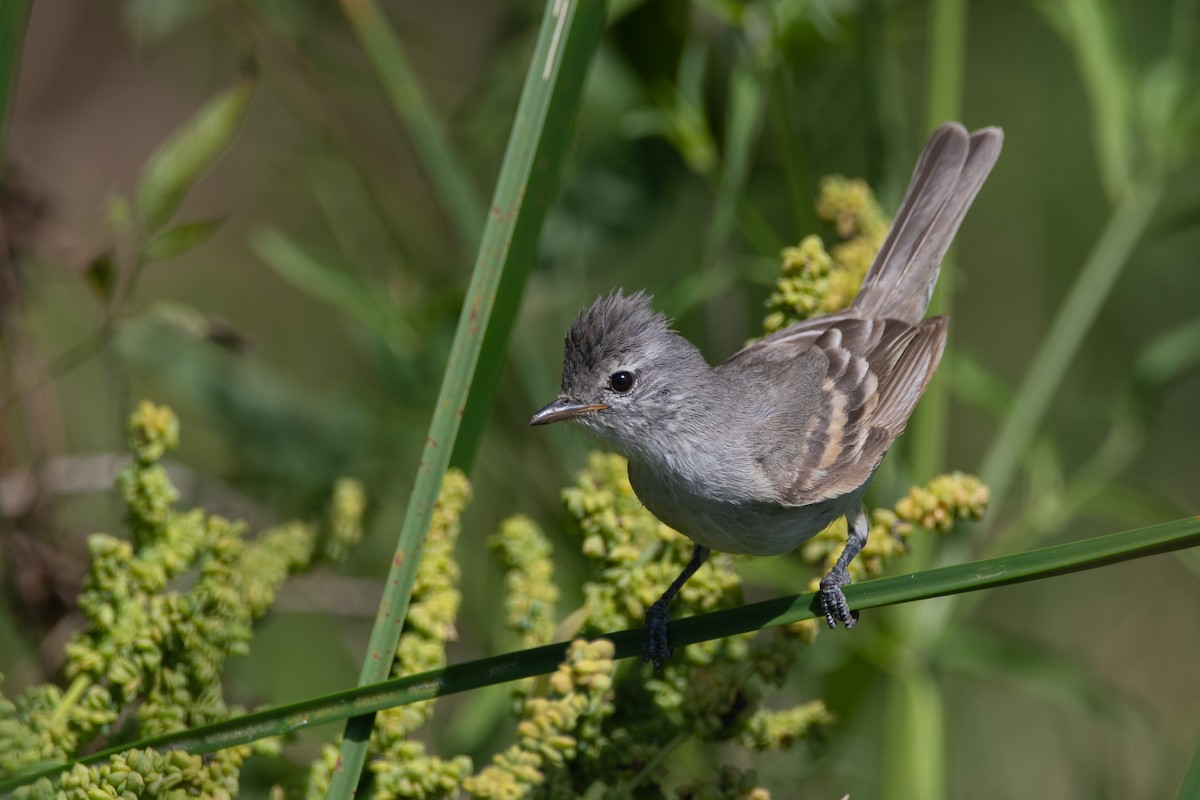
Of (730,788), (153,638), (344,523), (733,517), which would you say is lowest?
(730,788)

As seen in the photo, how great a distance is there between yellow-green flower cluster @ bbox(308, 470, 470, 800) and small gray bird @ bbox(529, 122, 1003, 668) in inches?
17.4

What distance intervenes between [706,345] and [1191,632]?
8.65 ft

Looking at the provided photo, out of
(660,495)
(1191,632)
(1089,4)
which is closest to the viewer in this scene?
(660,495)

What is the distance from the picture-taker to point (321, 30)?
13.6ft

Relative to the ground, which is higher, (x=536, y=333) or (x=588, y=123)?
(x=588, y=123)

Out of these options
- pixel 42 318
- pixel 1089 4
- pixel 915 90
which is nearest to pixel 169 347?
pixel 42 318

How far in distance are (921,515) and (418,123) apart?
191 centimetres

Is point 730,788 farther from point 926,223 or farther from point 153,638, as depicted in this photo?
point 926,223

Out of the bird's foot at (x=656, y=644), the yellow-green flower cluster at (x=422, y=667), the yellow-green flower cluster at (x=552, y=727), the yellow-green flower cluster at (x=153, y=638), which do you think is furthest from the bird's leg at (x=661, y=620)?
the yellow-green flower cluster at (x=153, y=638)

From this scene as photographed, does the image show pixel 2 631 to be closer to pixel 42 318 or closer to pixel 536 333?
pixel 42 318

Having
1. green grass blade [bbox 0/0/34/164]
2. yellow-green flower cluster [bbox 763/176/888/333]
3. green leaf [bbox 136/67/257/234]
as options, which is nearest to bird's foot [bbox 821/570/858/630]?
yellow-green flower cluster [bbox 763/176/888/333]

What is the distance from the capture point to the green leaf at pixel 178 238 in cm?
234

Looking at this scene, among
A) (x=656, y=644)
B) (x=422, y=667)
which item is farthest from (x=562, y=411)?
(x=422, y=667)

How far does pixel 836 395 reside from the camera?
10.4 ft
